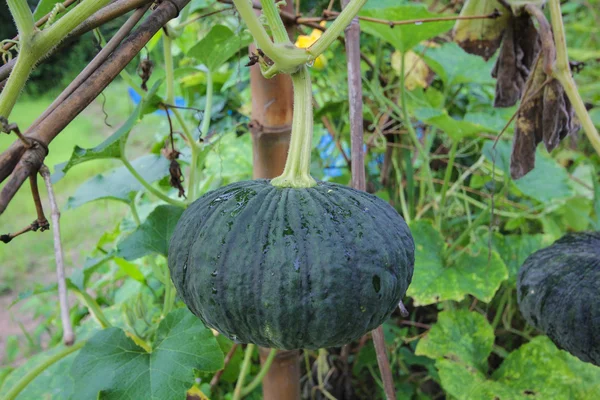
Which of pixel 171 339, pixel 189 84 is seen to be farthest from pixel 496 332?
pixel 189 84

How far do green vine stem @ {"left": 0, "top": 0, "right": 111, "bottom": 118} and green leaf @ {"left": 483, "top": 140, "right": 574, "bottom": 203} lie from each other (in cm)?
92

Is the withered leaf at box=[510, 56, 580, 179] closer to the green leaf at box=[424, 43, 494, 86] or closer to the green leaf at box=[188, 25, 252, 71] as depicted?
the green leaf at box=[424, 43, 494, 86]

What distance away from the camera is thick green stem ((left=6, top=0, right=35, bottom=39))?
384 mm

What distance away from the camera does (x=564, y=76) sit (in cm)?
76

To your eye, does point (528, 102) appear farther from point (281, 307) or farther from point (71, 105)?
point (71, 105)

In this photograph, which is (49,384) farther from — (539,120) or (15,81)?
(539,120)

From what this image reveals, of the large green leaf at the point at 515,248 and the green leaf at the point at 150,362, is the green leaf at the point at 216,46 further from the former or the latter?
the large green leaf at the point at 515,248

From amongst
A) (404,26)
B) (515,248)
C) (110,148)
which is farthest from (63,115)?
(515,248)

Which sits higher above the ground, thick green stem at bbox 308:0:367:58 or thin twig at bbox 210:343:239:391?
thick green stem at bbox 308:0:367:58

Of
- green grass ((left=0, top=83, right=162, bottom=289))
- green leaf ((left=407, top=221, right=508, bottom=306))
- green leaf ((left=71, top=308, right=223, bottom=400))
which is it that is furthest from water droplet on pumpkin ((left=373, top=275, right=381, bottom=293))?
green grass ((left=0, top=83, right=162, bottom=289))

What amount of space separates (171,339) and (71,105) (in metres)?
0.45

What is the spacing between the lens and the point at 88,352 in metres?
0.76

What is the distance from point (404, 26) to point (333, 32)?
0.52m

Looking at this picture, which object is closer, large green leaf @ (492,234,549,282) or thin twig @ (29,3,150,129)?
thin twig @ (29,3,150,129)
